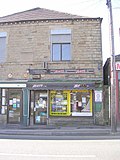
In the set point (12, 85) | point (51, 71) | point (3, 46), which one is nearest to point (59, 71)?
point (51, 71)

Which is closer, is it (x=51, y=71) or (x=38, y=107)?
(x=51, y=71)

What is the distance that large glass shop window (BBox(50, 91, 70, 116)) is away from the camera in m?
21.1

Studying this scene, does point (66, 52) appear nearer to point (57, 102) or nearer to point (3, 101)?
point (57, 102)

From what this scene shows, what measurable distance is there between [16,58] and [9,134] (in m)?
6.36

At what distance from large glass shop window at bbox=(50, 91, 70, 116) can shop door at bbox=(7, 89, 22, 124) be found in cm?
215

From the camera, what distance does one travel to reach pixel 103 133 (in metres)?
16.7

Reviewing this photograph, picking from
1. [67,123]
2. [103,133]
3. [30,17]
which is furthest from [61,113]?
[30,17]

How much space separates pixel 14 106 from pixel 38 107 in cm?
165

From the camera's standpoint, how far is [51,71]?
69.4 feet

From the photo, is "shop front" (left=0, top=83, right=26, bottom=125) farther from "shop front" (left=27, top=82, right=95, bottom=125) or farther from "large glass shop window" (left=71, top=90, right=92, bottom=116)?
"large glass shop window" (left=71, top=90, right=92, bottom=116)
